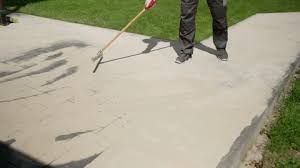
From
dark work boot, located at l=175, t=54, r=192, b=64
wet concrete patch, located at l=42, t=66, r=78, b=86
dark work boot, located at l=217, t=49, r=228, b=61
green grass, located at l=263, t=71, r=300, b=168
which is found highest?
wet concrete patch, located at l=42, t=66, r=78, b=86

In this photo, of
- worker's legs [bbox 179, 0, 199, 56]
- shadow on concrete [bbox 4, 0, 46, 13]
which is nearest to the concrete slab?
worker's legs [bbox 179, 0, 199, 56]

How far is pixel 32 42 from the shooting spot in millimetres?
5473

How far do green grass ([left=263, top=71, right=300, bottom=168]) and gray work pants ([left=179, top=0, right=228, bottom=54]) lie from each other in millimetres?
1390

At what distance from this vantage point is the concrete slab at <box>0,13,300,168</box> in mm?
2844

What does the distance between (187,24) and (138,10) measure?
126 inches

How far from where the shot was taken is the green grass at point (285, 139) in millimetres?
2920

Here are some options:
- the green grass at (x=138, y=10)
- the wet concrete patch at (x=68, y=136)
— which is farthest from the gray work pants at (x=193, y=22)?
the wet concrete patch at (x=68, y=136)

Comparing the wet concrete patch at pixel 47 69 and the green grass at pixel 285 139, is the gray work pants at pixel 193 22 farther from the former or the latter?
the wet concrete patch at pixel 47 69

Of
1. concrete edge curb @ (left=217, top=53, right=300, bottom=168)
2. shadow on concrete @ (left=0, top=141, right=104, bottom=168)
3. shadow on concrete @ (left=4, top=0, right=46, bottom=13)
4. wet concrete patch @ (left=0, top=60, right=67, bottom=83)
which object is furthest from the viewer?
shadow on concrete @ (left=4, top=0, right=46, bottom=13)

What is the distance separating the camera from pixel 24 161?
269cm

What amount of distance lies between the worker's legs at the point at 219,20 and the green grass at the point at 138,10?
0.94 meters

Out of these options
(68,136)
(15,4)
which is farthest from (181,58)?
(15,4)

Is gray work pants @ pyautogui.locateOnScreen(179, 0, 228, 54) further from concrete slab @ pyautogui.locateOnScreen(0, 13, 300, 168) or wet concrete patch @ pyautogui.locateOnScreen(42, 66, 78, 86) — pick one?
wet concrete patch @ pyautogui.locateOnScreen(42, 66, 78, 86)

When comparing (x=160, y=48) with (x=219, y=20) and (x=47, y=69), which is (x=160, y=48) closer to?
(x=219, y=20)
